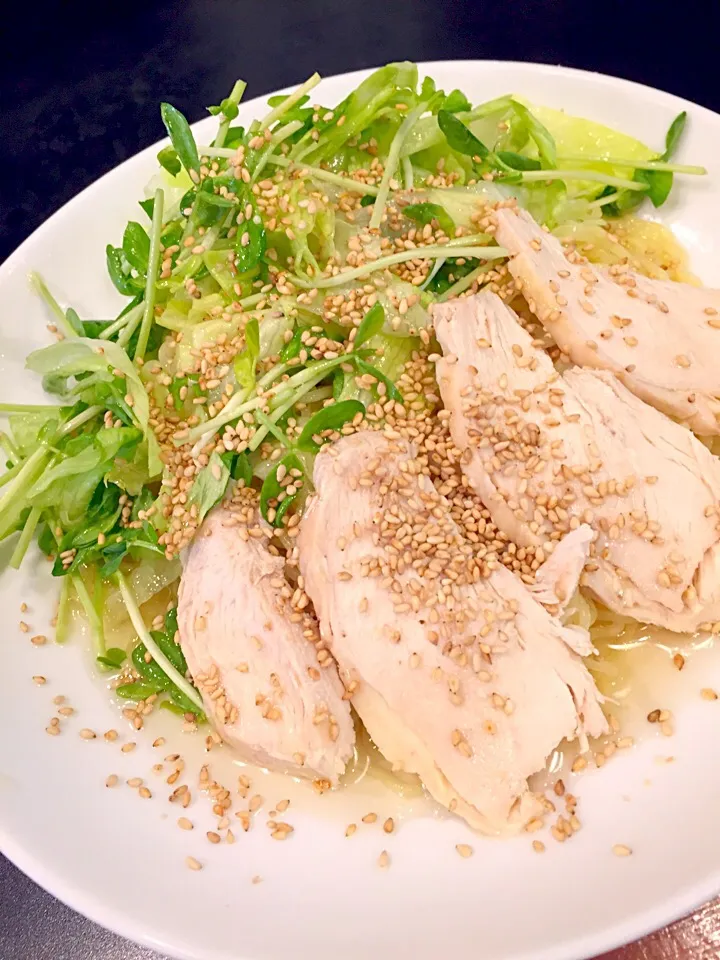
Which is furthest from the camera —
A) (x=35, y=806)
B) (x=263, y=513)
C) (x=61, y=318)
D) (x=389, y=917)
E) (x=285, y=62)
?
(x=285, y=62)

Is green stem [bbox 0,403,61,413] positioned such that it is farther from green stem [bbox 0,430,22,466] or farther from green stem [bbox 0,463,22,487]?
green stem [bbox 0,463,22,487]

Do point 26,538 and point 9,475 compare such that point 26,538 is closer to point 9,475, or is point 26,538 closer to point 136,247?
point 9,475

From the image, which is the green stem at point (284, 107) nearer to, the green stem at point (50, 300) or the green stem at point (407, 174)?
the green stem at point (407, 174)

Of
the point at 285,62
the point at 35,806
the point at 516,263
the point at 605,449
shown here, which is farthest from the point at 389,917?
the point at 285,62

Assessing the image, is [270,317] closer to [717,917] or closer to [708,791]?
[708,791]

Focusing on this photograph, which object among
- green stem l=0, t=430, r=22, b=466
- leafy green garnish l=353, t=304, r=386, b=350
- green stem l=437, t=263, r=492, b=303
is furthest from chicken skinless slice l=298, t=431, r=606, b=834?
green stem l=0, t=430, r=22, b=466

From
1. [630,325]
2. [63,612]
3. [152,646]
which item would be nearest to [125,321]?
[63,612]
